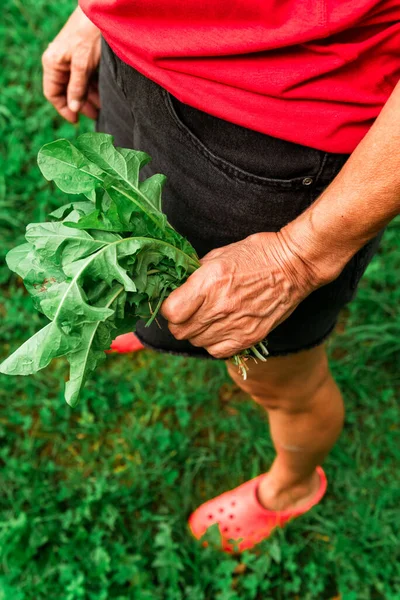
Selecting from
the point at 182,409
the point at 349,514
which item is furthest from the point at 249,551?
the point at 182,409

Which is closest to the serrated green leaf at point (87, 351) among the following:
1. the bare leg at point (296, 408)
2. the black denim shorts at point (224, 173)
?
the black denim shorts at point (224, 173)

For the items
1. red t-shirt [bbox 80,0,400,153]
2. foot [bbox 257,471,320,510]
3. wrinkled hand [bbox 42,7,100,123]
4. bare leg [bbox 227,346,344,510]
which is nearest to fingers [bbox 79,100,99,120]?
wrinkled hand [bbox 42,7,100,123]

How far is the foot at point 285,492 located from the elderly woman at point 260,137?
1.03m

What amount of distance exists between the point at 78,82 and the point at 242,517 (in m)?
1.69

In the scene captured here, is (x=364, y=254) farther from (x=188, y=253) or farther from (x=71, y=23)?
(x=71, y=23)

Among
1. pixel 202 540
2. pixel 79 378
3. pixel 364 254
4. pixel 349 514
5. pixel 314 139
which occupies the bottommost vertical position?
pixel 349 514

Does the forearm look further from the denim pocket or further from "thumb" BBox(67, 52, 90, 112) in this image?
"thumb" BBox(67, 52, 90, 112)

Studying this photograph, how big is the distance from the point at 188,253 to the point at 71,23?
1.00 m

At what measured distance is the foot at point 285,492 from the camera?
2460 millimetres

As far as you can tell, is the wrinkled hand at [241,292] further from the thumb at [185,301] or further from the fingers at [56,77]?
the fingers at [56,77]

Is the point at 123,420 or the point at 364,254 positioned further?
the point at 123,420

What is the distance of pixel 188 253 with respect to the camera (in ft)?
4.77

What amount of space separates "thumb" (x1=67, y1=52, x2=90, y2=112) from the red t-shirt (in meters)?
0.66

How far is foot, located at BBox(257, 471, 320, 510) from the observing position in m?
2.46
